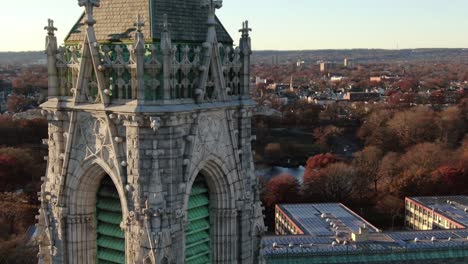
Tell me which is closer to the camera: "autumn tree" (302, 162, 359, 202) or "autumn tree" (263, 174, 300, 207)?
"autumn tree" (263, 174, 300, 207)

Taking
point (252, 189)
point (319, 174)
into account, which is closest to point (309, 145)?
point (319, 174)

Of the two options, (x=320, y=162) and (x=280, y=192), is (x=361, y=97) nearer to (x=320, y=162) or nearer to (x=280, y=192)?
(x=320, y=162)

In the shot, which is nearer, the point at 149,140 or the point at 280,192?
the point at 149,140

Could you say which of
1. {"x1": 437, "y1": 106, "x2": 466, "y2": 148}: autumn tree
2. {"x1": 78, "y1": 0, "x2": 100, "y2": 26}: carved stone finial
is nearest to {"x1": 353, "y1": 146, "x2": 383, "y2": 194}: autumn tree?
{"x1": 437, "y1": 106, "x2": 466, "y2": 148}: autumn tree

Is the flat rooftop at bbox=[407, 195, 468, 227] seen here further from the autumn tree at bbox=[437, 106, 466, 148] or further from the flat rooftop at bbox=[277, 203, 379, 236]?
the autumn tree at bbox=[437, 106, 466, 148]

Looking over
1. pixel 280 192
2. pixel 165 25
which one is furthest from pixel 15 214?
pixel 165 25

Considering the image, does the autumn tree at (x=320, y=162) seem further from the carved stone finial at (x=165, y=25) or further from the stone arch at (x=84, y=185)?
the carved stone finial at (x=165, y=25)

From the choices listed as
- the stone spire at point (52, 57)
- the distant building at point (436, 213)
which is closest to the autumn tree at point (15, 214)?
the distant building at point (436, 213)
